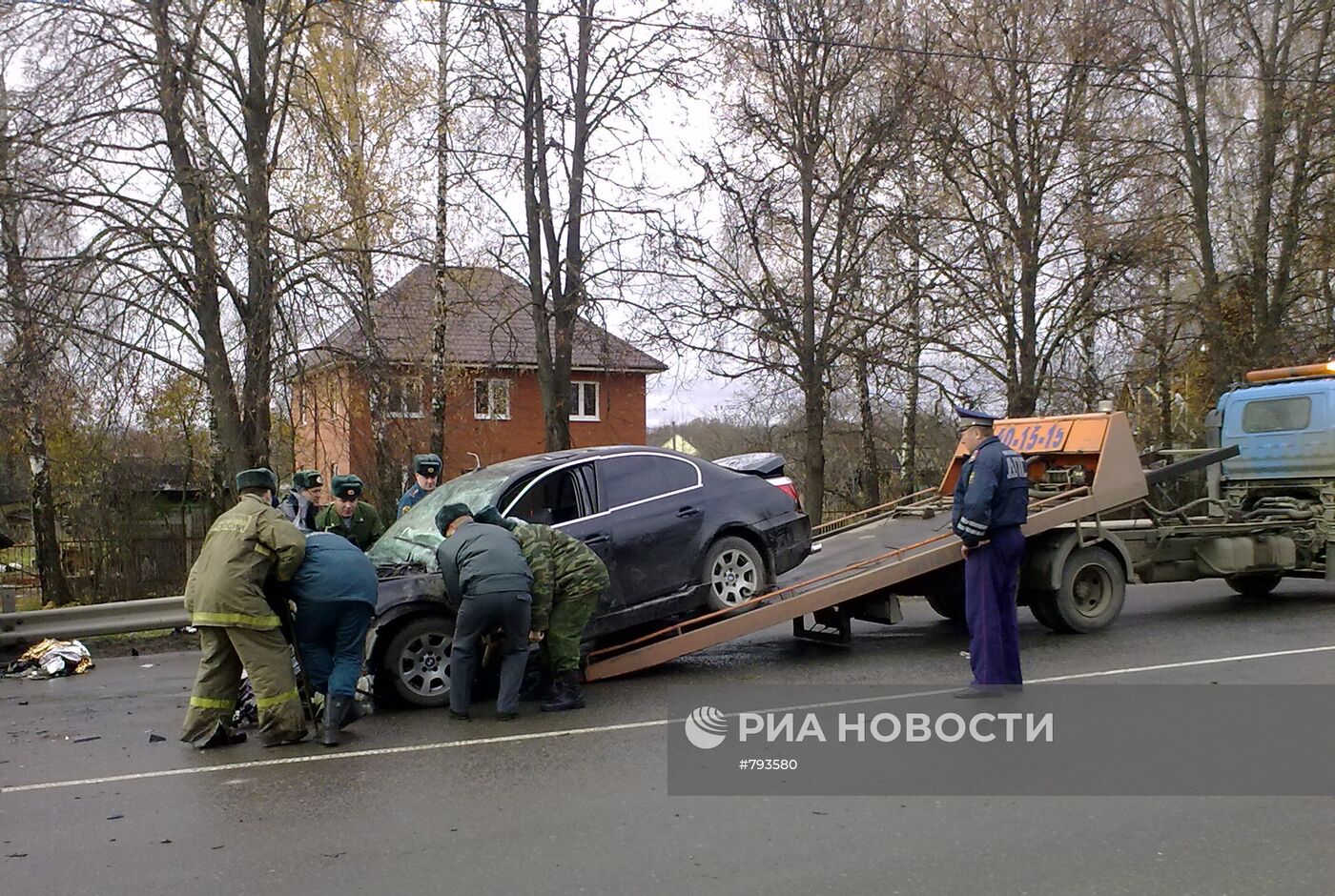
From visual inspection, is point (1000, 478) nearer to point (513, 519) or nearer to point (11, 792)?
point (513, 519)

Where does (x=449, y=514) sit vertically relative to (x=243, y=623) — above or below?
above

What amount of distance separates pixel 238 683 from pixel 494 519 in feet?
6.23

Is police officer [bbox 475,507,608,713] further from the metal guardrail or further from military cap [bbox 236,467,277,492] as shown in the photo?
the metal guardrail

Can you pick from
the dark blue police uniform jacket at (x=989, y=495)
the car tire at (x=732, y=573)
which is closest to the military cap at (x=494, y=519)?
the car tire at (x=732, y=573)

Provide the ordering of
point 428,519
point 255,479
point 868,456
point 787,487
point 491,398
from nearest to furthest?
point 255,479
point 428,519
point 787,487
point 491,398
point 868,456

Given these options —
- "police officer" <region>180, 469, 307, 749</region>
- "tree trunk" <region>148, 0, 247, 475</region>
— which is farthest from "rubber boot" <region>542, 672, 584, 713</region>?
"tree trunk" <region>148, 0, 247, 475</region>

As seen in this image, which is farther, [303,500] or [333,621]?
[303,500]

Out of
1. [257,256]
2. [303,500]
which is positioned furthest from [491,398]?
[303,500]

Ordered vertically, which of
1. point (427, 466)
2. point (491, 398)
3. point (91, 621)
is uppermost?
point (491, 398)

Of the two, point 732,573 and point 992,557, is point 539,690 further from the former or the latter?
point 992,557

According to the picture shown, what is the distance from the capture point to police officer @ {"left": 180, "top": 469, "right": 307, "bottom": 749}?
660cm

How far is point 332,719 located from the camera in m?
6.73

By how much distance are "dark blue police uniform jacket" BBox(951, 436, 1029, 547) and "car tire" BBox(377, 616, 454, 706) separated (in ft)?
11.8

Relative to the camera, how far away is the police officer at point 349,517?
9.23m
